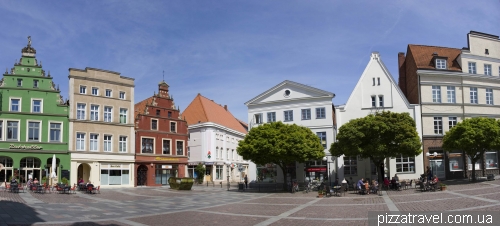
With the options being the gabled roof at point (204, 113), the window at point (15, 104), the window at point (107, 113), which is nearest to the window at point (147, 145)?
the window at point (107, 113)

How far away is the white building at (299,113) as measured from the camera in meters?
46.0

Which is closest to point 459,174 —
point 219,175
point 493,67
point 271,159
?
point 493,67

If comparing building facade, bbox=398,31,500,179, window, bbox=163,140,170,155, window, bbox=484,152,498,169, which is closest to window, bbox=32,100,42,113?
window, bbox=163,140,170,155

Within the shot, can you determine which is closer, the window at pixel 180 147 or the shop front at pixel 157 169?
the shop front at pixel 157 169

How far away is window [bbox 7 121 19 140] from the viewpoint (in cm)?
4200

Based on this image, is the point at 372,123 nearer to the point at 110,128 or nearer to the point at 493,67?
the point at 493,67

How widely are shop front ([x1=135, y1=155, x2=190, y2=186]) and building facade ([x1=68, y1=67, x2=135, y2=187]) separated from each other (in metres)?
1.55

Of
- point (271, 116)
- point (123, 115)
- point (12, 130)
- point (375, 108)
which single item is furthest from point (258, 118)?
point (12, 130)

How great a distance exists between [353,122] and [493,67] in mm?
20844

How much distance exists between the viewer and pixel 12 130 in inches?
1663

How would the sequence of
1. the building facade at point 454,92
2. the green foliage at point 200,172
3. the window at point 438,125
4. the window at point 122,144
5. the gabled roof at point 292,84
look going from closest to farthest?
the building facade at point 454,92 → the window at point 438,125 → the gabled roof at point 292,84 → the window at point 122,144 → the green foliage at point 200,172

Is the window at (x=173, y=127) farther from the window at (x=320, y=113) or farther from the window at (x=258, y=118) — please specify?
the window at (x=320, y=113)

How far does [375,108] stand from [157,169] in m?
27.8

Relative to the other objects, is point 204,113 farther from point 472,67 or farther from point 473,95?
point 472,67
